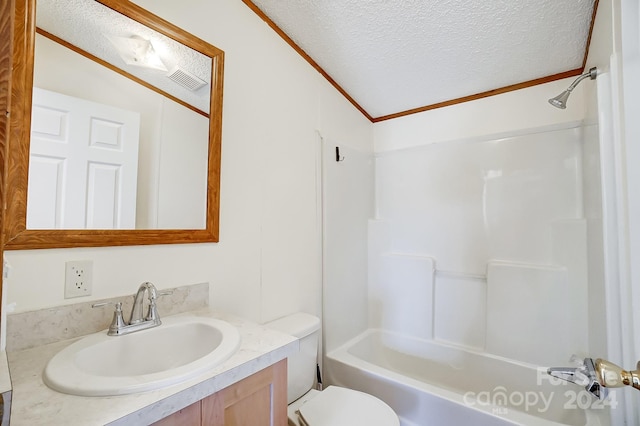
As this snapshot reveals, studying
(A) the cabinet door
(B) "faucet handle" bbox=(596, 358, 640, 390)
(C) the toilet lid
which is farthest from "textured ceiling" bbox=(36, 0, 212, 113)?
(B) "faucet handle" bbox=(596, 358, 640, 390)

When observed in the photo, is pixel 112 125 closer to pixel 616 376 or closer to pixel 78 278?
pixel 78 278

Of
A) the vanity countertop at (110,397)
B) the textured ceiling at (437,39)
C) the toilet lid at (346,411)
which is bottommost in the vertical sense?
the toilet lid at (346,411)

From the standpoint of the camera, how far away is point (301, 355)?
1.45 m

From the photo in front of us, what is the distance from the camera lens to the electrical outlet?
0.91m

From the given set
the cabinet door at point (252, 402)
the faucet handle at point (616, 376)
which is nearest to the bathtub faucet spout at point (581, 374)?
the faucet handle at point (616, 376)

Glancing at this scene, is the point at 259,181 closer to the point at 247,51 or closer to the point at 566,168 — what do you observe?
the point at 247,51

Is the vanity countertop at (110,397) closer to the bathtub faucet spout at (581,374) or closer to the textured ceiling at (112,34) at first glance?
the bathtub faucet spout at (581,374)

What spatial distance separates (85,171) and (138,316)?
1.75 ft

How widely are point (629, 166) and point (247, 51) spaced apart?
168 cm

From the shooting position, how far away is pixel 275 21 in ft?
5.24

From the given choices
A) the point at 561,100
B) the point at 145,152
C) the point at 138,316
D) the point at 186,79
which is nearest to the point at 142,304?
A: the point at 138,316

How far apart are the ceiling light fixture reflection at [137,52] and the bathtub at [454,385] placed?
1841 millimetres

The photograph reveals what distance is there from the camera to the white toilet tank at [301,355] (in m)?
1.41

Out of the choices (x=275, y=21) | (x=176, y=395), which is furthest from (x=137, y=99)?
(x=176, y=395)
